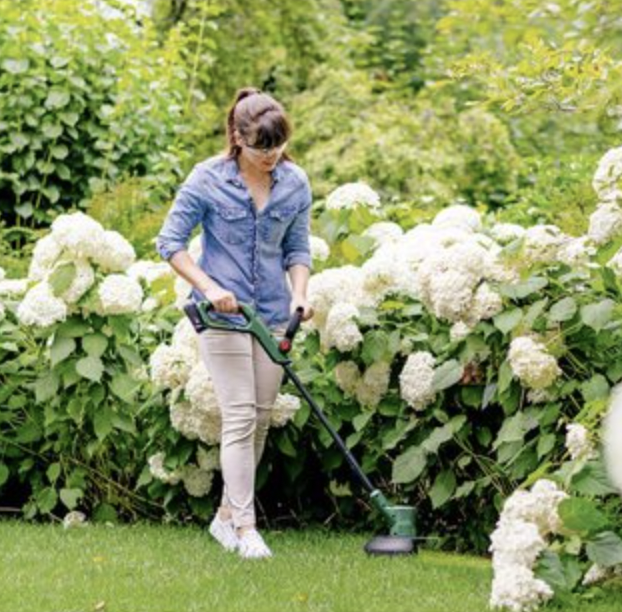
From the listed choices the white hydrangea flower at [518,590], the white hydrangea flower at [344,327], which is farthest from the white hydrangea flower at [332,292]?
the white hydrangea flower at [518,590]

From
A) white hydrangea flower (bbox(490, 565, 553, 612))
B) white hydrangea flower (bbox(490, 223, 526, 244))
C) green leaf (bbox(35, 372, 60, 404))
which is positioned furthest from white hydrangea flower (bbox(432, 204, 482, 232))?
white hydrangea flower (bbox(490, 565, 553, 612))

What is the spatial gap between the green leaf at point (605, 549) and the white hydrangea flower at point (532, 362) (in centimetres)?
66

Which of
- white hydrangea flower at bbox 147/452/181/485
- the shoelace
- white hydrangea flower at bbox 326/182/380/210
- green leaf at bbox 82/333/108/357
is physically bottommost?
the shoelace

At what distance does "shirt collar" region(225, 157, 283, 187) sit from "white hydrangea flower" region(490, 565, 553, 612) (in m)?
1.71

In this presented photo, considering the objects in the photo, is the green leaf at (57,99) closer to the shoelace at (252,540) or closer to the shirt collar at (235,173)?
the shirt collar at (235,173)

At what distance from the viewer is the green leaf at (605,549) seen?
467cm

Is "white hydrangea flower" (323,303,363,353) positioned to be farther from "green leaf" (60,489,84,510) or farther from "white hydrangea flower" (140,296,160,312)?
"green leaf" (60,489,84,510)

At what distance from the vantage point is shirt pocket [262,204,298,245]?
5.65 m

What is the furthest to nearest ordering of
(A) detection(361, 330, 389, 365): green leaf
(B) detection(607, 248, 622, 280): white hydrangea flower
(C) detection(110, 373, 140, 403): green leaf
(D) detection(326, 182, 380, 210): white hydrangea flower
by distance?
1. (D) detection(326, 182, 380, 210): white hydrangea flower
2. (C) detection(110, 373, 140, 403): green leaf
3. (A) detection(361, 330, 389, 365): green leaf
4. (B) detection(607, 248, 622, 280): white hydrangea flower

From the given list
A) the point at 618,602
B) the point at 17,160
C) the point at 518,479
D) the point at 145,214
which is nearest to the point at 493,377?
the point at 518,479

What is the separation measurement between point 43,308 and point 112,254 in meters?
0.31

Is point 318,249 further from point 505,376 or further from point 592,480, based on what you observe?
point 592,480

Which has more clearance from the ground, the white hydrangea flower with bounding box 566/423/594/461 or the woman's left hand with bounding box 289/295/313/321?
the woman's left hand with bounding box 289/295/313/321

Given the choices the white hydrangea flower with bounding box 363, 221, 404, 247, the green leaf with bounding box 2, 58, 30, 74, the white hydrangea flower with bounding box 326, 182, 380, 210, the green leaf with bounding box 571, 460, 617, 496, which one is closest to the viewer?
the green leaf with bounding box 571, 460, 617, 496
